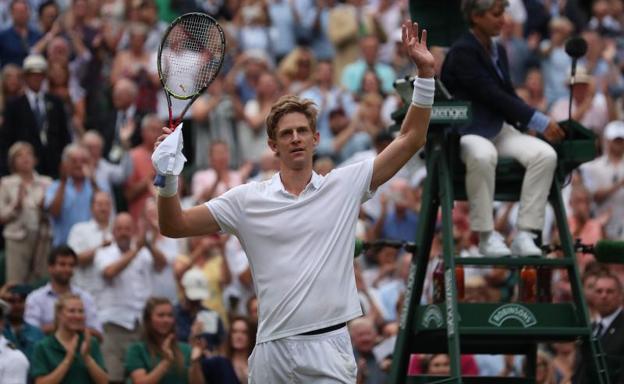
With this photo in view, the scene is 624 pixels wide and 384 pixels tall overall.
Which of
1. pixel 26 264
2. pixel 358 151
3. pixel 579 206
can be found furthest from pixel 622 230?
pixel 26 264

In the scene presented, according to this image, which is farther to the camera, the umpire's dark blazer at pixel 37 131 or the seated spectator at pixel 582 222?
the umpire's dark blazer at pixel 37 131

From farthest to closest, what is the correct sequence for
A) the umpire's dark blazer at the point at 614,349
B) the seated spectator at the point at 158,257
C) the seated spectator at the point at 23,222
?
the seated spectator at the point at 23,222 → the seated spectator at the point at 158,257 → the umpire's dark blazer at the point at 614,349

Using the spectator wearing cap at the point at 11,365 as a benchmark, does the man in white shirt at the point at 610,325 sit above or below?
above

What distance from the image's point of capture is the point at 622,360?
1190 cm

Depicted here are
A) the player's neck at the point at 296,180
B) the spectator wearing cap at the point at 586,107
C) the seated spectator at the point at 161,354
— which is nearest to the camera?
the player's neck at the point at 296,180

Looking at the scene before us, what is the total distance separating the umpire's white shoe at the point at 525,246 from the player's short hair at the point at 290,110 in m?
2.59

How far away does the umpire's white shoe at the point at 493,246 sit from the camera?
10820 mm

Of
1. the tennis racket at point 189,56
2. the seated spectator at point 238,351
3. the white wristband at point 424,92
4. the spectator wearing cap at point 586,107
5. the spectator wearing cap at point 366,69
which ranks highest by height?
the spectator wearing cap at point 366,69

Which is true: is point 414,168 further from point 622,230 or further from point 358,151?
point 358,151

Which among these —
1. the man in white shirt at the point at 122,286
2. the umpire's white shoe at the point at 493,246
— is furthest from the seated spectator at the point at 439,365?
the umpire's white shoe at the point at 493,246

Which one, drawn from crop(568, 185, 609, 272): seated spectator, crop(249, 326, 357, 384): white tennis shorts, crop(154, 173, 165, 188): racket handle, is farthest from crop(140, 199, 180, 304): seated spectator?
crop(154, 173, 165, 188): racket handle

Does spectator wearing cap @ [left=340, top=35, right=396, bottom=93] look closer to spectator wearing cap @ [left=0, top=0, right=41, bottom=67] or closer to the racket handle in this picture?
spectator wearing cap @ [left=0, top=0, right=41, bottom=67]

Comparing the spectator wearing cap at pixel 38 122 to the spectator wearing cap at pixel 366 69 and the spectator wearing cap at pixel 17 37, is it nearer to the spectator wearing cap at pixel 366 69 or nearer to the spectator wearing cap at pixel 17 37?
the spectator wearing cap at pixel 17 37

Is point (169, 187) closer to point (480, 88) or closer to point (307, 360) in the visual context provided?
point (307, 360)
